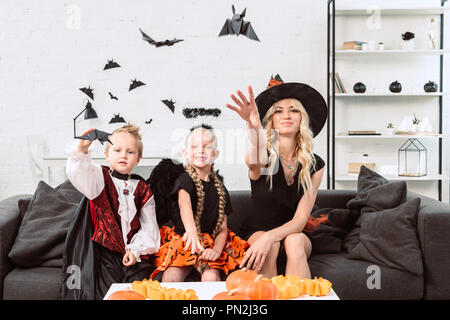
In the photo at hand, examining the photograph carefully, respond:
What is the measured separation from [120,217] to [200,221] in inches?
12.2

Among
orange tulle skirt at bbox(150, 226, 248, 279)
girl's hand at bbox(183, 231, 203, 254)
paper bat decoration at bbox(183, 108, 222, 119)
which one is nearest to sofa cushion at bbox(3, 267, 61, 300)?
orange tulle skirt at bbox(150, 226, 248, 279)

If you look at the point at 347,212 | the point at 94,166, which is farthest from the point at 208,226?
the point at 347,212

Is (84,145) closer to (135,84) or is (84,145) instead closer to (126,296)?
(126,296)

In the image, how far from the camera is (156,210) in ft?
6.10

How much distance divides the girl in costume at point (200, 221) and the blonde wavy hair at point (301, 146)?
24cm

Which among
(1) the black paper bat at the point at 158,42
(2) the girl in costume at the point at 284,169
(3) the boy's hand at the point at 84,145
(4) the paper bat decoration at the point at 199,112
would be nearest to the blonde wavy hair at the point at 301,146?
(2) the girl in costume at the point at 284,169

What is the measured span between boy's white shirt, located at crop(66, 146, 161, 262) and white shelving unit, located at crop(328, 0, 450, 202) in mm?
2162

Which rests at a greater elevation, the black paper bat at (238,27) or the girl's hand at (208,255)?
the black paper bat at (238,27)

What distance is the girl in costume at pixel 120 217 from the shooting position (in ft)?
5.47

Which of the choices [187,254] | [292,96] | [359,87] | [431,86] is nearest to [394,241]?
[292,96]

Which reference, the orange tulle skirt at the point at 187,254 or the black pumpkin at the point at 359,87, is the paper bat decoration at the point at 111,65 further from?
the orange tulle skirt at the point at 187,254

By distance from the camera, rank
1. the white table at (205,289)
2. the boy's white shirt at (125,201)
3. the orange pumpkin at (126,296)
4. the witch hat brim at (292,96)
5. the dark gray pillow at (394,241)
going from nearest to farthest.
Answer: the orange pumpkin at (126,296)
the white table at (205,289)
the boy's white shirt at (125,201)
the dark gray pillow at (394,241)
the witch hat brim at (292,96)
